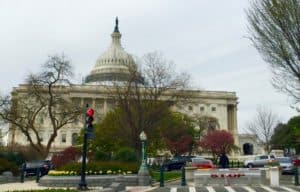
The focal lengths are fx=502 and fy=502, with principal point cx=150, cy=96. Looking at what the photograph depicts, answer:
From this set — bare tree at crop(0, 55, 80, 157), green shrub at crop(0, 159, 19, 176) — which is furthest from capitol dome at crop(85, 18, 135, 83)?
green shrub at crop(0, 159, 19, 176)

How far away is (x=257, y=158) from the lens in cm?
5797

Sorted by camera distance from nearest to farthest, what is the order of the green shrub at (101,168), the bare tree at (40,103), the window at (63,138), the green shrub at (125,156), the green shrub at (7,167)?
1. the green shrub at (101,168)
2. the green shrub at (125,156)
3. the green shrub at (7,167)
4. the bare tree at (40,103)
5. the window at (63,138)

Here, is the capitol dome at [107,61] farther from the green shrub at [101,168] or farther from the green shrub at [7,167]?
the green shrub at [101,168]

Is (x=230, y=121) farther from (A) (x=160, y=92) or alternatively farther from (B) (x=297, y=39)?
(B) (x=297, y=39)

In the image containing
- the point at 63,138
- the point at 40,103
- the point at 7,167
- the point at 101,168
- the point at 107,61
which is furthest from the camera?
the point at 107,61

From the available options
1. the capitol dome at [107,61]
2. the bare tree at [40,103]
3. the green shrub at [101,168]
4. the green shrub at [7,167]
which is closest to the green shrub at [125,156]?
the green shrub at [101,168]

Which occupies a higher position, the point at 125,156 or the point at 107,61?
the point at 107,61

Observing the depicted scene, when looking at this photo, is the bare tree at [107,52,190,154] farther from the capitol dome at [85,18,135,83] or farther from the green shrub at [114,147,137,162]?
the capitol dome at [85,18,135,83]

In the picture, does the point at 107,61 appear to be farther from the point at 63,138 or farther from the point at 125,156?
the point at 125,156

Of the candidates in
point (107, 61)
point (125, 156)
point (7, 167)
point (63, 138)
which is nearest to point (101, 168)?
point (125, 156)

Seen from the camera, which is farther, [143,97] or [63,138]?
[63,138]

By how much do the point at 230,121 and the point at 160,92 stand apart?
9108 cm

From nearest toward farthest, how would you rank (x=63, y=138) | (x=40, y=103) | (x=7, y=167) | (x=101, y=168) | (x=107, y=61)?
(x=101, y=168) < (x=7, y=167) < (x=40, y=103) < (x=63, y=138) < (x=107, y=61)

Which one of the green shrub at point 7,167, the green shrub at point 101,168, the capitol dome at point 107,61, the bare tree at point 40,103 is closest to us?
the green shrub at point 101,168
